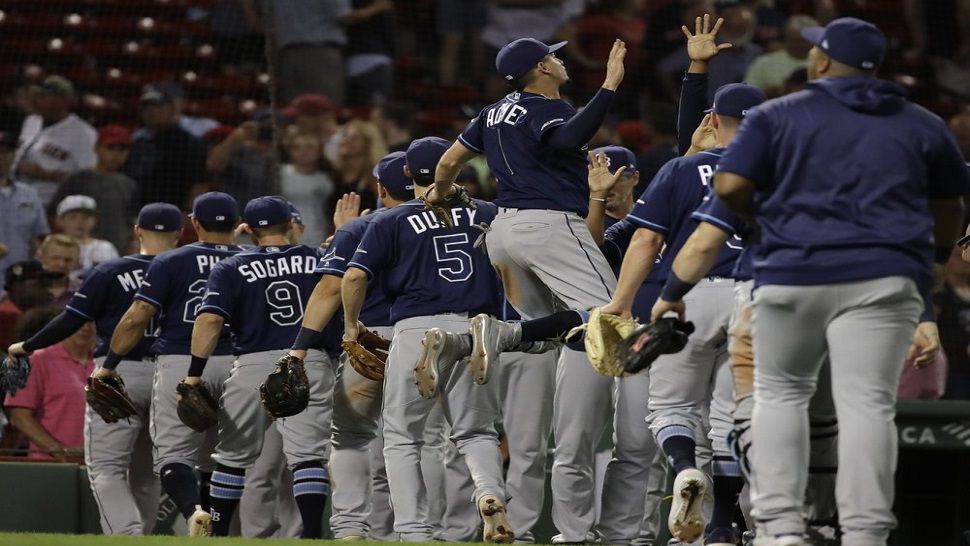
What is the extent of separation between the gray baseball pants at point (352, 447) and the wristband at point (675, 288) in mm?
3041

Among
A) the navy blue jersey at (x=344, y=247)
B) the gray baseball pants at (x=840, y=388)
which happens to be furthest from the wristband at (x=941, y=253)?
the navy blue jersey at (x=344, y=247)

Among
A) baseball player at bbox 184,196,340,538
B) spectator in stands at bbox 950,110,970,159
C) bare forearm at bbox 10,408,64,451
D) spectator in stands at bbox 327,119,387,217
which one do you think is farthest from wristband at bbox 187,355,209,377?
spectator in stands at bbox 950,110,970,159

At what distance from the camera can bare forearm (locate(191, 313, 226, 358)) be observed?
26.4 feet

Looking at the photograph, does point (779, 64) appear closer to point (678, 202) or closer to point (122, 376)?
point (122, 376)

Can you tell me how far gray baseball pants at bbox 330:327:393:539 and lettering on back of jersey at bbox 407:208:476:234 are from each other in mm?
874

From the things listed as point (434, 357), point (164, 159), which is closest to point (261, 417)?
point (434, 357)

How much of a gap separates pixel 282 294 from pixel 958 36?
9397mm

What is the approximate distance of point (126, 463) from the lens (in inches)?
342

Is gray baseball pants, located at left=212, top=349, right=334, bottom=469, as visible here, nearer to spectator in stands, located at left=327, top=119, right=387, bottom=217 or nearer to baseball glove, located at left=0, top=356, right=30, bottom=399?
baseball glove, located at left=0, top=356, right=30, bottom=399

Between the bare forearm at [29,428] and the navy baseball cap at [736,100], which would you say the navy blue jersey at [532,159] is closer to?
the navy baseball cap at [736,100]

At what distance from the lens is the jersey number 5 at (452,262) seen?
7.32 meters

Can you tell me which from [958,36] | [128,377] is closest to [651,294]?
[128,377]

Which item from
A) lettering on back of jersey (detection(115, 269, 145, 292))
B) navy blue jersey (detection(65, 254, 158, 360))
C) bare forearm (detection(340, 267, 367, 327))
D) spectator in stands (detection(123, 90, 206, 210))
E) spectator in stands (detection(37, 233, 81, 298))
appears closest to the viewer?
bare forearm (detection(340, 267, 367, 327))

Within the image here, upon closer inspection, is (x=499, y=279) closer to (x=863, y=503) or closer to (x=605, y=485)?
(x=605, y=485)
